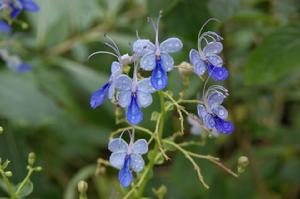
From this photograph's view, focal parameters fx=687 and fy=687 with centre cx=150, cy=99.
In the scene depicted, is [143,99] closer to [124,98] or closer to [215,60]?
[124,98]

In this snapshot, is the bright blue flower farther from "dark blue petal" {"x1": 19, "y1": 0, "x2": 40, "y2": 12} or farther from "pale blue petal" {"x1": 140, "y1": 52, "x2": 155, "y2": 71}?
"dark blue petal" {"x1": 19, "y1": 0, "x2": 40, "y2": 12}

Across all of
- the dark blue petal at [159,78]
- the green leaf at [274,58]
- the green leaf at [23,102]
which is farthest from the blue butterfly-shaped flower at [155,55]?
the green leaf at [23,102]

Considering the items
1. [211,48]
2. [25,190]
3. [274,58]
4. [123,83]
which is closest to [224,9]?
[274,58]

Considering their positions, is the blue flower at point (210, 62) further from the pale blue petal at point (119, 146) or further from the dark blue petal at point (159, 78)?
the pale blue petal at point (119, 146)

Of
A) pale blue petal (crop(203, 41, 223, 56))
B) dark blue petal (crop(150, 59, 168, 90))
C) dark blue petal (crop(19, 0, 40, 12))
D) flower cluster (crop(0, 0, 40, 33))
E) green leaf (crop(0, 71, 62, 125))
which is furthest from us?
green leaf (crop(0, 71, 62, 125))

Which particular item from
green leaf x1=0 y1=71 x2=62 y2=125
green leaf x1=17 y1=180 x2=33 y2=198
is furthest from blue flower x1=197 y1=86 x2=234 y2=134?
green leaf x1=0 y1=71 x2=62 y2=125

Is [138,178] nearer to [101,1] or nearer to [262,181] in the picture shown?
[262,181]

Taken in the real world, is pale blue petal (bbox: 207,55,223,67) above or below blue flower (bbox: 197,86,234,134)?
above

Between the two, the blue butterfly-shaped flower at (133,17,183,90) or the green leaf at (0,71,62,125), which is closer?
the blue butterfly-shaped flower at (133,17,183,90)
